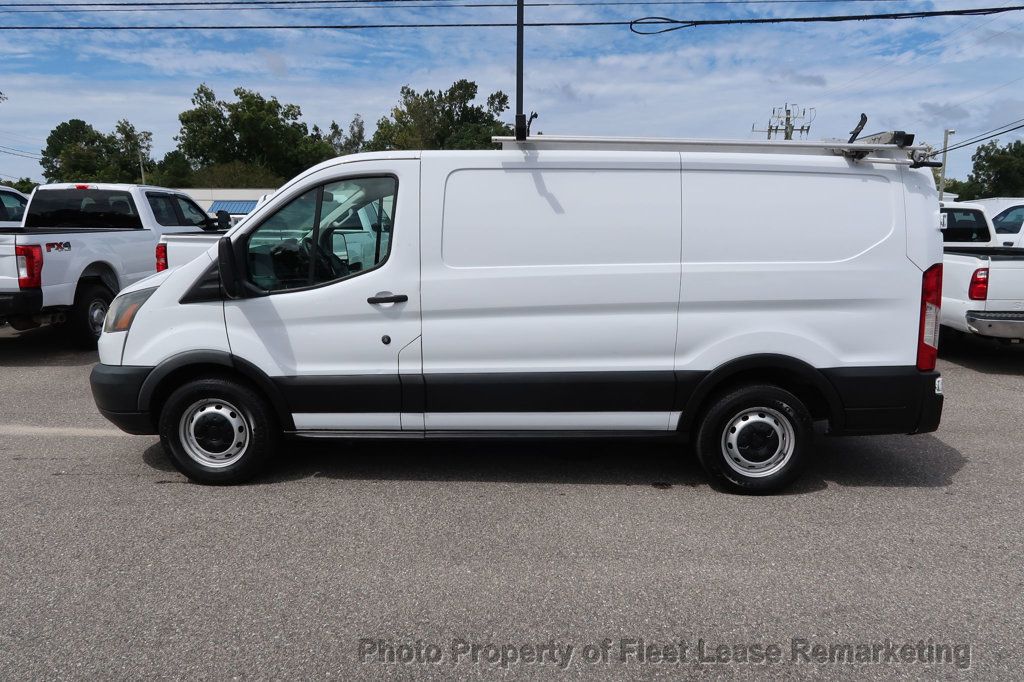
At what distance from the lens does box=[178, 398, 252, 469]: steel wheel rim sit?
4.77 m

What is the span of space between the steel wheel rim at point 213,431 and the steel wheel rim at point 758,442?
9.84 ft

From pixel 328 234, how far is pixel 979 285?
7.01m

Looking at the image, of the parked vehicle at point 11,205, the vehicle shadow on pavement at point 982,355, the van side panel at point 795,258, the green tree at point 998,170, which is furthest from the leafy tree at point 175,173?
the green tree at point 998,170

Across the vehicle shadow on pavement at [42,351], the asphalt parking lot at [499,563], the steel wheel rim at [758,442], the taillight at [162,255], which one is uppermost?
the taillight at [162,255]

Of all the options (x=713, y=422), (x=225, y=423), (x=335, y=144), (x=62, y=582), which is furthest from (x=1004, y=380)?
(x=335, y=144)

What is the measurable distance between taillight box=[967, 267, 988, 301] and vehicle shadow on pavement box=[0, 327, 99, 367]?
32.4 ft

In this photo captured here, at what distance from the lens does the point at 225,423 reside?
4.79m

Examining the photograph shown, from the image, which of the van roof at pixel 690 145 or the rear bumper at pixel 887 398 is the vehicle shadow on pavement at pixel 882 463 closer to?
the rear bumper at pixel 887 398

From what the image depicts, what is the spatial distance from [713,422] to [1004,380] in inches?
216

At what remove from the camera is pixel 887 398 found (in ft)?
15.0

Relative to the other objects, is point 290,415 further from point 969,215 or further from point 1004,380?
point 969,215

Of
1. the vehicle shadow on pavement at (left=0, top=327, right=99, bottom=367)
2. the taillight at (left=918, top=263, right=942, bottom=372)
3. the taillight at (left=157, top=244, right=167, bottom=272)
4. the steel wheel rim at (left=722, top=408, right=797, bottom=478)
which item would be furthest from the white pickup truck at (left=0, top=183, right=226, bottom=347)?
the taillight at (left=918, top=263, right=942, bottom=372)

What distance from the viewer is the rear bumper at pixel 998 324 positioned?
312 inches

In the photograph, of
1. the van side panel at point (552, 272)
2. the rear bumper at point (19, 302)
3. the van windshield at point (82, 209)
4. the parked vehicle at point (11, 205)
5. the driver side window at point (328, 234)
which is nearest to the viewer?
the van side panel at point (552, 272)
